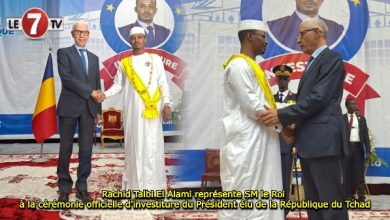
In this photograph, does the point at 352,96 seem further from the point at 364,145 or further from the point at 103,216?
the point at 103,216

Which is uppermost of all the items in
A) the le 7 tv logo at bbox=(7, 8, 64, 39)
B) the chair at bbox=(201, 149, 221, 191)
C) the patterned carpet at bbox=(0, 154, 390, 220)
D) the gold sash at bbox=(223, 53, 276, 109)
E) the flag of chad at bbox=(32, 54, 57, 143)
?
the le 7 tv logo at bbox=(7, 8, 64, 39)

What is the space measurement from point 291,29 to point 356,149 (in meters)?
1.52

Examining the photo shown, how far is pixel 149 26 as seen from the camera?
8883 millimetres

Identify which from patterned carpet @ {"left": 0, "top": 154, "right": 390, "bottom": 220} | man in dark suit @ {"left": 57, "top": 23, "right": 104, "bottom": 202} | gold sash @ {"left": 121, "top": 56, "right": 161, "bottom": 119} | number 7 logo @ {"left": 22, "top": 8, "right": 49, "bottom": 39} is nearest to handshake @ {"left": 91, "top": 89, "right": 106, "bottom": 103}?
man in dark suit @ {"left": 57, "top": 23, "right": 104, "bottom": 202}

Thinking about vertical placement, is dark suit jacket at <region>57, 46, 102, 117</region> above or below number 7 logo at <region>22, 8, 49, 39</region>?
below

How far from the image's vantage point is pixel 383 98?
4910 mm

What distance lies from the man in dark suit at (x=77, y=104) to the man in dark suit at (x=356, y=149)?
8.86 ft

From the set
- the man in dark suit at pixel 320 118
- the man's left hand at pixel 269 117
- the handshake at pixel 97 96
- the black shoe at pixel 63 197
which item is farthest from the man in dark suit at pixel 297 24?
the black shoe at pixel 63 197

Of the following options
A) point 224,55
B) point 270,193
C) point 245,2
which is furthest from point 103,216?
point 245,2

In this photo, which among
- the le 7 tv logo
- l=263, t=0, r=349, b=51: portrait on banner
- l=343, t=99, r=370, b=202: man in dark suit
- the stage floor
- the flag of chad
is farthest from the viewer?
the le 7 tv logo

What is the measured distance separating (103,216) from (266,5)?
2.91 m

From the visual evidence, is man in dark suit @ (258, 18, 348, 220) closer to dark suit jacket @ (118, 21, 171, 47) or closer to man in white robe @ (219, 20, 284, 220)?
man in white robe @ (219, 20, 284, 220)

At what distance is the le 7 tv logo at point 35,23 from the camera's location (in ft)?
28.9

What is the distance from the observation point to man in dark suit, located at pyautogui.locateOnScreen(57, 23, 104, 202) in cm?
389
